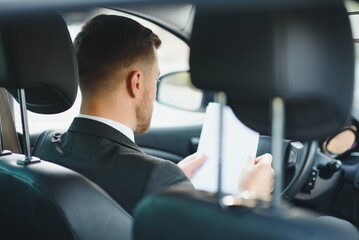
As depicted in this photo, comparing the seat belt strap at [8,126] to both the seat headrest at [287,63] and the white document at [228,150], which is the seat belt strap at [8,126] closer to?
the white document at [228,150]

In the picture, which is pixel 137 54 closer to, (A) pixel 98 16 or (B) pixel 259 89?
(A) pixel 98 16

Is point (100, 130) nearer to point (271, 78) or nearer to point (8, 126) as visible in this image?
point (271, 78)

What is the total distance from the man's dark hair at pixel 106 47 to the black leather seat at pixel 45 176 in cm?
20

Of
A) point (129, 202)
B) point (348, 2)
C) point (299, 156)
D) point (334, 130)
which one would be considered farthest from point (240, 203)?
point (299, 156)

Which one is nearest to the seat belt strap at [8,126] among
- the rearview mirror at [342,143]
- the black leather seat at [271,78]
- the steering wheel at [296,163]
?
the steering wheel at [296,163]

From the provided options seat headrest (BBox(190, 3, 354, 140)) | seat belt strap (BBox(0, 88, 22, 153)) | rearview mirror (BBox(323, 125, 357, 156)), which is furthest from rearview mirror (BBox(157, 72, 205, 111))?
seat headrest (BBox(190, 3, 354, 140))

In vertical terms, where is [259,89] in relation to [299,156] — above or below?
above

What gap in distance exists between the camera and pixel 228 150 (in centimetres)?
212

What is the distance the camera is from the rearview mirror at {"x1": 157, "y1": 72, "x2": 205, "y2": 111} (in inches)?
153

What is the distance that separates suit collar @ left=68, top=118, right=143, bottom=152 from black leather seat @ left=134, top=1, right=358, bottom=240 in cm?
64

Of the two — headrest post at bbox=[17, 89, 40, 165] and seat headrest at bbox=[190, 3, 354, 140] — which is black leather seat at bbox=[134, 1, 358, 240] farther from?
headrest post at bbox=[17, 89, 40, 165]

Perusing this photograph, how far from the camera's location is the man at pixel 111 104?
2.00 meters

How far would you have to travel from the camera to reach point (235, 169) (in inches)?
82.6

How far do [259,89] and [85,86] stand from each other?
1026 millimetres
